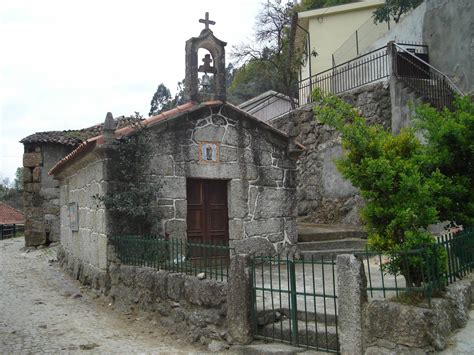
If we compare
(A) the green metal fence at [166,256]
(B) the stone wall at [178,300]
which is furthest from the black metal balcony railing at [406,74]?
(B) the stone wall at [178,300]

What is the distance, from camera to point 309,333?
5.00 meters

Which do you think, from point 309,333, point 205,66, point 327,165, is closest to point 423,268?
point 309,333

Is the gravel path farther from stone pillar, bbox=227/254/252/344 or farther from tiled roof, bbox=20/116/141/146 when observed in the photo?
tiled roof, bbox=20/116/141/146

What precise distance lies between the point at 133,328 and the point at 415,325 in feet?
13.3

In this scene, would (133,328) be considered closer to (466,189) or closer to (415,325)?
(415,325)

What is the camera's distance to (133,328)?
21.7 feet

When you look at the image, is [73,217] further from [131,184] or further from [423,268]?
[423,268]

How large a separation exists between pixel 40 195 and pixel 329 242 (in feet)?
35.2

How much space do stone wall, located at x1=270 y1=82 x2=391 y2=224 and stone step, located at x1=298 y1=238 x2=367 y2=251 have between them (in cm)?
275

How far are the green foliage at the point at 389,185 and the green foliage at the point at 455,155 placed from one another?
Answer: 1.36 metres

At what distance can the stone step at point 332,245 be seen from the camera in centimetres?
1026

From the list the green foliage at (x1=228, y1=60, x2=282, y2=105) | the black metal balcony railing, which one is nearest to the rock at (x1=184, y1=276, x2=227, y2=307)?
the black metal balcony railing

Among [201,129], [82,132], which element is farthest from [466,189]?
[82,132]

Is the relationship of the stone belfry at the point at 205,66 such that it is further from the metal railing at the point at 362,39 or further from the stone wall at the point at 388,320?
the metal railing at the point at 362,39
